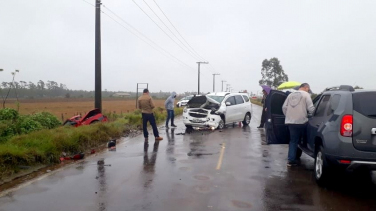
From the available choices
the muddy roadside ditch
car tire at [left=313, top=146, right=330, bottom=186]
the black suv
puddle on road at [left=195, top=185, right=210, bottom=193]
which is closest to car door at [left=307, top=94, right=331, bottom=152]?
the black suv

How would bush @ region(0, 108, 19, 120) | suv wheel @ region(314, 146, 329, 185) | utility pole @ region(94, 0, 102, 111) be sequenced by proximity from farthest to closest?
utility pole @ region(94, 0, 102, 111) < bush @ region(0, 108, 19, 120) < suv wheel @ region(314, 146, 329, 185)

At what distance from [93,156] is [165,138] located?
407cm

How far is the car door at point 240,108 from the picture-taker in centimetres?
1803

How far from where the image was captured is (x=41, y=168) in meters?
8.45

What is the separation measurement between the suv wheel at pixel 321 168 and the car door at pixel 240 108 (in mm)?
11180

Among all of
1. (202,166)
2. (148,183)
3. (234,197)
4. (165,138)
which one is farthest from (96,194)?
(165,138)

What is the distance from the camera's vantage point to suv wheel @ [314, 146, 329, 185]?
6.30 meters

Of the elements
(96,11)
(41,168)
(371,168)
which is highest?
(96,11)

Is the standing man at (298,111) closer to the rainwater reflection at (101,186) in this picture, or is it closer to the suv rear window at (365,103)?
the suv rear window at (365,103)

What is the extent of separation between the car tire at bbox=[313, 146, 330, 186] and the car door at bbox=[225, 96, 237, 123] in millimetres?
10230

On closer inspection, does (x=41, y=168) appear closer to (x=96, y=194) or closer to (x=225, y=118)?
(x=96, y=194)

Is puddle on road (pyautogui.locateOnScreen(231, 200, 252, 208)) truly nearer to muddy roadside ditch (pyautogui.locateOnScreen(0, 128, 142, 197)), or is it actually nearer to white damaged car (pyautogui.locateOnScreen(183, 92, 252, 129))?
muddy roadside ditch (pyautogui.locateOnScreen(0, 128, 142, 197))

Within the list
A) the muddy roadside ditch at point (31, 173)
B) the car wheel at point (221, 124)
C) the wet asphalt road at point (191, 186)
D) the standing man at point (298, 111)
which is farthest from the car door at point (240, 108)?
the standing man at point (298, 111)

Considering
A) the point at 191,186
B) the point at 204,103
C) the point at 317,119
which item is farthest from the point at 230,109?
the point at 191,186
